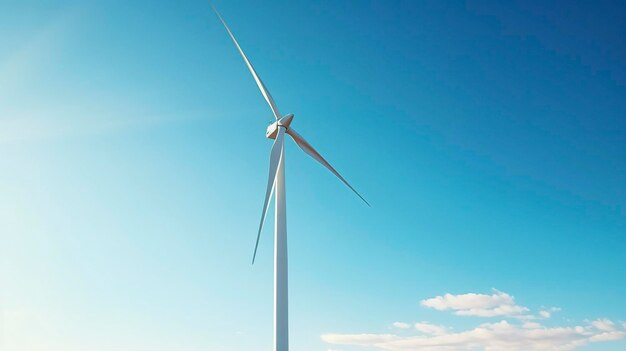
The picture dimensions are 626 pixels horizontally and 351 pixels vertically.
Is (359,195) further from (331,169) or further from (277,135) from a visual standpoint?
(277,135)

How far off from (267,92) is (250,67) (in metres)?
3.12

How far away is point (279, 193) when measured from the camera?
35.7 metres

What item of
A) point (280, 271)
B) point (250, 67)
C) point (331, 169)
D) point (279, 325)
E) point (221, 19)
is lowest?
point (279, 325)

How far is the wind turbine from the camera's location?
30703mm

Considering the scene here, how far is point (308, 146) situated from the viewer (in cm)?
4172

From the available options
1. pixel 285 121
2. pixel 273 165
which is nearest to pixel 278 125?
pixel 285 121

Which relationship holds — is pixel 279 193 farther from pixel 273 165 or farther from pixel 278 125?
pixel 278 125

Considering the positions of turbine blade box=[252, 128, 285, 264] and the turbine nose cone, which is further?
the turbine nose cone

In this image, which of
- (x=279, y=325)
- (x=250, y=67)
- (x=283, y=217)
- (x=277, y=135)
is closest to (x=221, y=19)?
(x=250, y=67)

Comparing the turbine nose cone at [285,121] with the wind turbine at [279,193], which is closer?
the wind turbine at [279,193]

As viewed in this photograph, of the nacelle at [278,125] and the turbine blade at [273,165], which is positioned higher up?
the nacelle at [278,125]

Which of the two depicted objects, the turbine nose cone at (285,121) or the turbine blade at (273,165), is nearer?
the turbine blade at (273,165)

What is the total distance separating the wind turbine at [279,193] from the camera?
30703mm

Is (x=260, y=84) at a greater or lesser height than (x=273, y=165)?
greater
